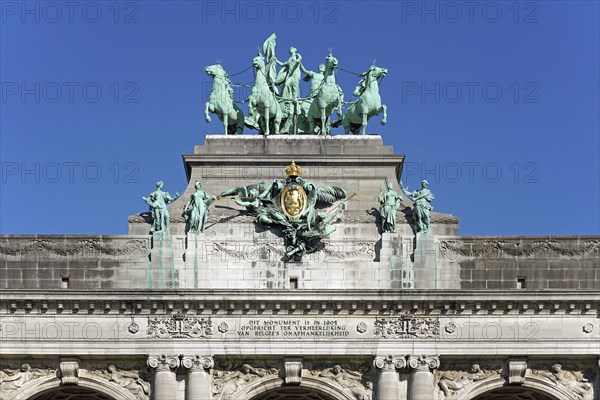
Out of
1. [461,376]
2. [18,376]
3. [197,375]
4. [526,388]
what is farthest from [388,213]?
[18,376]

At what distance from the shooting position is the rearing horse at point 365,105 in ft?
267

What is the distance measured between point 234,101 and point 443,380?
12.6 metres

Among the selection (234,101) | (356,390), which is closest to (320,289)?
(356,390)

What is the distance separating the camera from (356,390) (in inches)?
3034

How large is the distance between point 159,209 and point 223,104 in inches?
210

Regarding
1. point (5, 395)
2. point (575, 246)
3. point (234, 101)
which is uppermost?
point (234, 101)

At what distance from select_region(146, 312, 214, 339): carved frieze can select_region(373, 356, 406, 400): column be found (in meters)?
5.58

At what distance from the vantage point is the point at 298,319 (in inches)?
3046

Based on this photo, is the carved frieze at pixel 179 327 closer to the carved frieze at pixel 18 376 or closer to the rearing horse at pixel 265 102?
the carved frieze at pixel 18 376

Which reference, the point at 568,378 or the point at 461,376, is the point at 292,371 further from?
the point at 568,378

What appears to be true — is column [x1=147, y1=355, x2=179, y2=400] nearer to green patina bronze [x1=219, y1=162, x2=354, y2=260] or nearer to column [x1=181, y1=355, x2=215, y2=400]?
column [x1=181, y1=355, x2=215, y2=400]

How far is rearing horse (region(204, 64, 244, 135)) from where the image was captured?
8169 cm

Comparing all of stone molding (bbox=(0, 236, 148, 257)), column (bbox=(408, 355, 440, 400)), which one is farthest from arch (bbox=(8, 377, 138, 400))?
column (bbox=(408, 355, 440, 400))

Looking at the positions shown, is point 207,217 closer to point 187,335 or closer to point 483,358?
point 187,335
